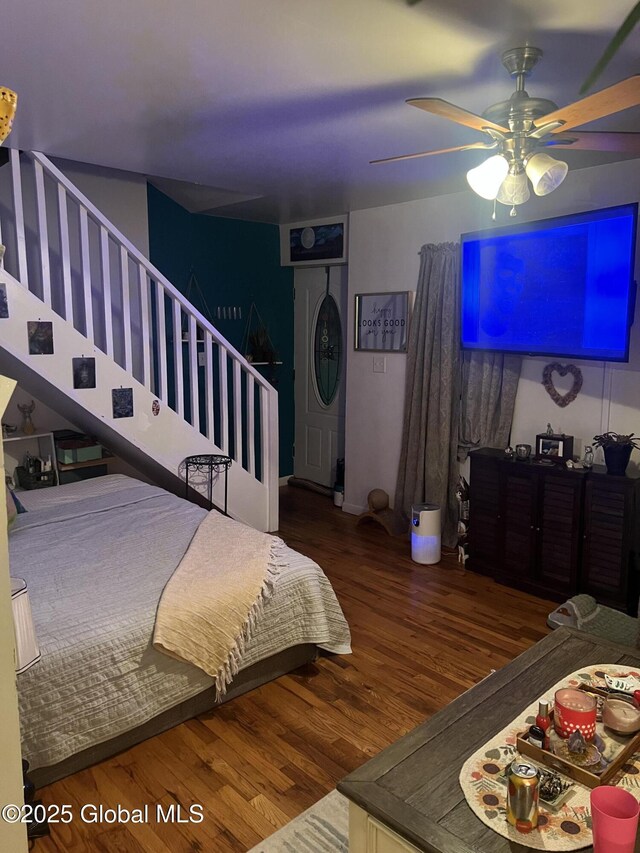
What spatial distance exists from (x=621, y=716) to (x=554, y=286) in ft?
8.44

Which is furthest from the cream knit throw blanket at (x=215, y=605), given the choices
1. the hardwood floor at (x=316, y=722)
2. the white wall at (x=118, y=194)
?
the white wall at (x=118, y=194)

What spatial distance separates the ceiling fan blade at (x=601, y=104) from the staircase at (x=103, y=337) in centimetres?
255

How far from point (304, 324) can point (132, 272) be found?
6.62 feet

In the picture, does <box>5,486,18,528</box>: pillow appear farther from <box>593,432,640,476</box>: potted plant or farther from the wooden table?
<box>593,432,640,476</box>: potted plant

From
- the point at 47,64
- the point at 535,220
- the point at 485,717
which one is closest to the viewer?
the point at 485,717

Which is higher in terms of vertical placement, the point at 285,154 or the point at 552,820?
the point at 285,154

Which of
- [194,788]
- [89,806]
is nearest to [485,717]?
[194,788]

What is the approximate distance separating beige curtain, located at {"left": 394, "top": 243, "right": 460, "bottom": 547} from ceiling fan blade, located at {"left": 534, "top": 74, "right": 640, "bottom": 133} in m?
2.29

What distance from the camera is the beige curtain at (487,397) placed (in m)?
4.13

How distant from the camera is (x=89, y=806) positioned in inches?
83.4

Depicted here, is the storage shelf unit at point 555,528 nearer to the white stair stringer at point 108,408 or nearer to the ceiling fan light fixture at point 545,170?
the white stair stringer at point 108,408

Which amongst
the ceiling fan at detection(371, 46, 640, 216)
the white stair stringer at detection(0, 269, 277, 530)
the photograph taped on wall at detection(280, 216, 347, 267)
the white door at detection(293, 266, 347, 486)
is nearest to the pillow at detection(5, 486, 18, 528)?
the white stair stringer at detection(0, 269, 277, 530)

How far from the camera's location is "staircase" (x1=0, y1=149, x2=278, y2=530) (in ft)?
11.6

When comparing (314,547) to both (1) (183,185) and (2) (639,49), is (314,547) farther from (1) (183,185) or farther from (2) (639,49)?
(2) (639,49)
